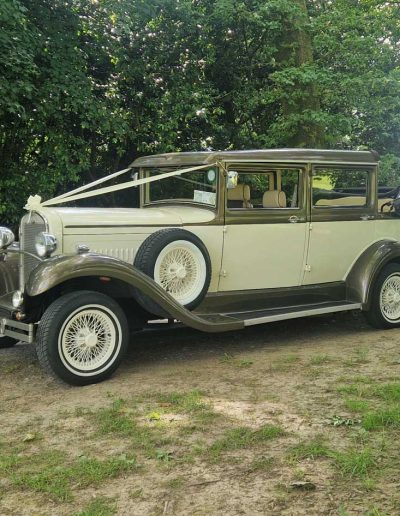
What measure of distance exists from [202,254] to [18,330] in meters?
1.74

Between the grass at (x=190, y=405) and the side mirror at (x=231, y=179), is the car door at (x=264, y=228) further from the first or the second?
the grass at (x=190, y=405)

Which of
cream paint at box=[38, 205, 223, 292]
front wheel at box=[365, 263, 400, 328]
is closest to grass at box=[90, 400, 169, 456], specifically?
cream paint at box=[38, 205, 223, 292]

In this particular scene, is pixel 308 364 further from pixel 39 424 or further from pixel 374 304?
pixel 39 424

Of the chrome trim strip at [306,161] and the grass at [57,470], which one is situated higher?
the chrome trim strip at [306,161]

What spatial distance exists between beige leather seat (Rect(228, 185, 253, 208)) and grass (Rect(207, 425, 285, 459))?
2636 mm

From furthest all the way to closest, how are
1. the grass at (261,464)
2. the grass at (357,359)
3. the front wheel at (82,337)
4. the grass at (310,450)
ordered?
the grass at (357,359) → the front wheel at (82,337) → the grass at (310,450) → the grass at (261,464)

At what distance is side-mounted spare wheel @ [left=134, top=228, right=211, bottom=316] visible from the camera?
16.5 feet

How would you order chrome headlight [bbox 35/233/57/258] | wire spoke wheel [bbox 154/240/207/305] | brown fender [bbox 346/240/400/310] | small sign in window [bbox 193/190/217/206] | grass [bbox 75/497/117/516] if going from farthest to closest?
brown fender [bbox 346/240/400/310] → small sign in window [bbox 193/190/217/206] → wire spoke wheel [bbox 154/240/207/305] → chrome headlight [bbox 35/233/57/258] → grass [bbox 75/497/117/516]

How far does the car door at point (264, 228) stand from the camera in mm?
5633

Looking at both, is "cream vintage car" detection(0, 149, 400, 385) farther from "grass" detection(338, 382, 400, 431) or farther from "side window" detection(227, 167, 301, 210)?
"grass" detection(338, 382, 400, 431)

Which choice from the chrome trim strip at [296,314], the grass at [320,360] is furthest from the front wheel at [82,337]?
the grass at [320,360]

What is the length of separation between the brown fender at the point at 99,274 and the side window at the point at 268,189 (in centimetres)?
143

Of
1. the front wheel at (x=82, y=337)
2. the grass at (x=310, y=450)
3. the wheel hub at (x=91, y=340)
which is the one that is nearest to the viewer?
the grass at (x=310, y=450)

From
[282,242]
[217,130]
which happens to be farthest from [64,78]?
[282,242]
